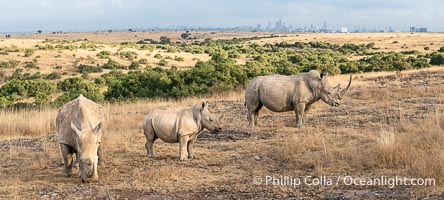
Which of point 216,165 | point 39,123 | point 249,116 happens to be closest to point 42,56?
point 39,123

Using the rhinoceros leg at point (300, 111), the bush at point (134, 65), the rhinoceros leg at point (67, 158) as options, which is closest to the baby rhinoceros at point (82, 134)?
the rhinoceros leg at point (67, 158)

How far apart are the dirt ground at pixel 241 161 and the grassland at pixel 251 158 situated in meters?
0.02

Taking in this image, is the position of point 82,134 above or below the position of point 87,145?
above

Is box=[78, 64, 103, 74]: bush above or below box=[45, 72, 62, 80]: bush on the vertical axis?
above

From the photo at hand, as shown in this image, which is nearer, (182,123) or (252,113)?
(182,123)

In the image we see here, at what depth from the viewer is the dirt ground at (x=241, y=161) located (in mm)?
7422

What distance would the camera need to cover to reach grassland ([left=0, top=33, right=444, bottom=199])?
24.5 ft

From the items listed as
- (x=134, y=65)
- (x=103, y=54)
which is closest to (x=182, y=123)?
(x=134, y=65)

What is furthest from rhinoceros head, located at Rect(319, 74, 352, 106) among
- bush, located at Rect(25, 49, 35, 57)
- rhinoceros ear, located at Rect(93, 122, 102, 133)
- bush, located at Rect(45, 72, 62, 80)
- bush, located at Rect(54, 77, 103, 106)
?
bush, located at Rect(25, 49, 35, 57)

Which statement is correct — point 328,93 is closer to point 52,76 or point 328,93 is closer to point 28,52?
point 52,76

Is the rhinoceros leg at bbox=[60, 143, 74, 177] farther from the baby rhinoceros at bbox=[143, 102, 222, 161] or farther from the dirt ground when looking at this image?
the baby rhinoceros at bbox=[143, 102, 222, 161]

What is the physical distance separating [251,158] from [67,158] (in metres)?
3.56

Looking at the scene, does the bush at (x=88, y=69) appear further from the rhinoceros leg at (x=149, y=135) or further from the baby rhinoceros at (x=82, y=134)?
the baby rhinoceros at (x=82, y=134)

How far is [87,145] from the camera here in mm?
7625
